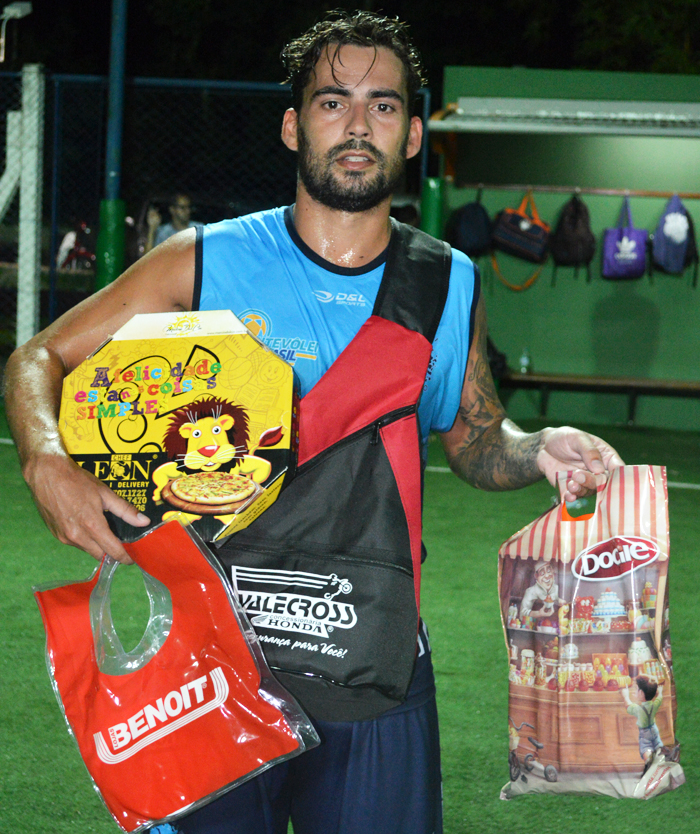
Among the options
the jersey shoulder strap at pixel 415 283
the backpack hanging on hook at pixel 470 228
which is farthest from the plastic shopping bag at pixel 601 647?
the backpack hanging on hook at pixel 470 228

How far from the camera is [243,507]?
1348mm

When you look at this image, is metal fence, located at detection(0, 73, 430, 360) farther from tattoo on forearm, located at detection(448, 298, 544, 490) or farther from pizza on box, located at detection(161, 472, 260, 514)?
pizza on box, located at detection(161, 472, 260, 514)

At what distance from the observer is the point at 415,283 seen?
1844 mm

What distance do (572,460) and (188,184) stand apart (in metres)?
24.3

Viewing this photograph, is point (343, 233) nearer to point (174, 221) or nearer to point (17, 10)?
point (17, 10)

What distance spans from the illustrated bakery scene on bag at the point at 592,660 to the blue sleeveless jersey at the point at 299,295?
0.49 m

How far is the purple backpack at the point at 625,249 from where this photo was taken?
9.65 m

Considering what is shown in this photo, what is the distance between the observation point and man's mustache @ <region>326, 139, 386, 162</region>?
189 centimetres

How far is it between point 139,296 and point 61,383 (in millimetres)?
272

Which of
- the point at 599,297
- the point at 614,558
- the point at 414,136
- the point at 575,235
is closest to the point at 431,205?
the point at 575,235

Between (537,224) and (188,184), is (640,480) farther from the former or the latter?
(188,184)

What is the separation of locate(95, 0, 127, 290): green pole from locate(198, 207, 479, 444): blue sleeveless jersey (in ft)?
21.5

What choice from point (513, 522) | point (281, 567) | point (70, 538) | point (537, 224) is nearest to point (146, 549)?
point (70, 538)

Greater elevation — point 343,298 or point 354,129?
point 354,129
